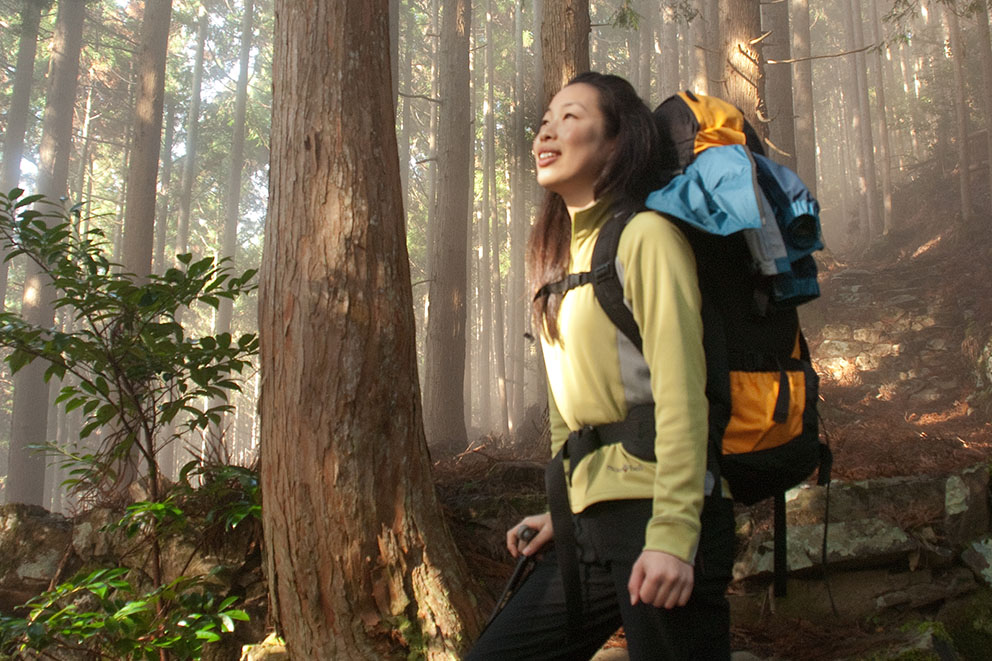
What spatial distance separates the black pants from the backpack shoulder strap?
1.28 feet

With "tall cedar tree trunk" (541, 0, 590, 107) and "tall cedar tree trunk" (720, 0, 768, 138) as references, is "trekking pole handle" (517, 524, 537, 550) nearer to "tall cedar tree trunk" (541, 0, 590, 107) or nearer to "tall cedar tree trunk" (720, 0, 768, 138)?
"tall cedar tree trunk" (541, 0, 590, 107)

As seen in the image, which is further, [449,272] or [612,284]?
[449,272]

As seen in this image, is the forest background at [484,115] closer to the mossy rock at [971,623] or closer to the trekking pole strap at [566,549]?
the mossy rock at [971,623]

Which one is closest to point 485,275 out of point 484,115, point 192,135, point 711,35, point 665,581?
point 484,115

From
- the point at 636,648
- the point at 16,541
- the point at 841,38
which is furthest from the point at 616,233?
the point at 841,38

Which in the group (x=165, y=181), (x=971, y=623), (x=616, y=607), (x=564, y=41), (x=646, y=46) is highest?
(x=646, y=46)

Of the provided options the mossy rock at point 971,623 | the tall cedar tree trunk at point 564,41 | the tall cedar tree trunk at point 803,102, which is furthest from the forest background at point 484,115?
the mossy rock at point 971,623

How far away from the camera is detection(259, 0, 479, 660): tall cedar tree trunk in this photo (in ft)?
10.8

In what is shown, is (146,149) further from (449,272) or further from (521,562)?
(521,562)

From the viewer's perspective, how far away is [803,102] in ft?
56.4

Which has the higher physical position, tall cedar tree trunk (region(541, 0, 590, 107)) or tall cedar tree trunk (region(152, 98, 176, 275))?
tall cedar tree trunk (region(152, 98, 176, 275))

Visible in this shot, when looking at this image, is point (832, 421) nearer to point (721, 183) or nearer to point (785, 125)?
point (785, 125)

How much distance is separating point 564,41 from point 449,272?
489 centimetres

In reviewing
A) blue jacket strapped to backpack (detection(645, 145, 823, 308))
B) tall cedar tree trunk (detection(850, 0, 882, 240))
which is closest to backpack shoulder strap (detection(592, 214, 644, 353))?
blue jacket strapped to backpack (detection(645, 145, 823, 308))
